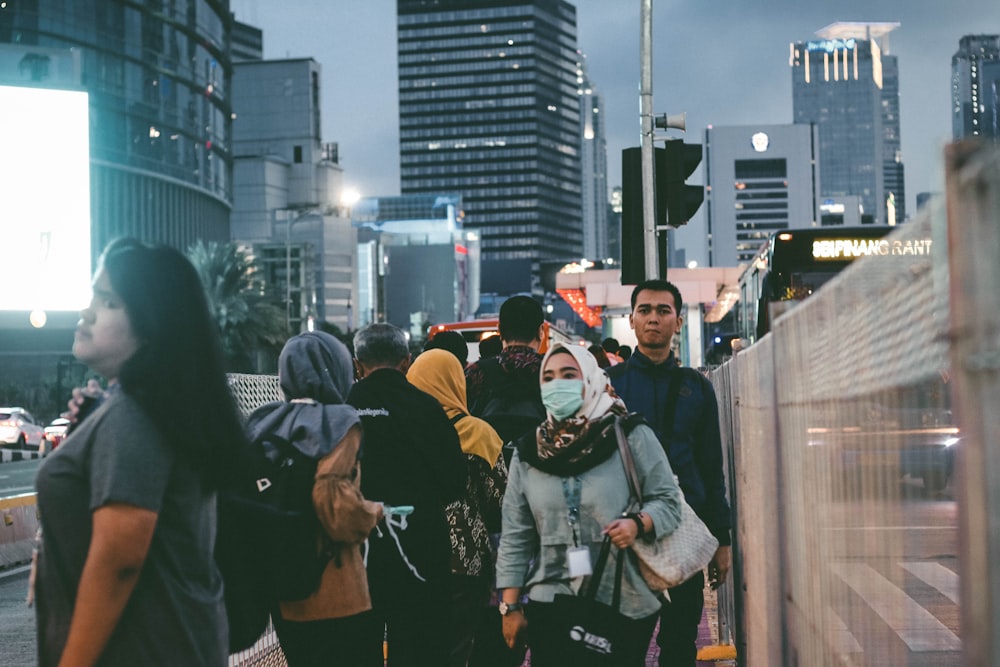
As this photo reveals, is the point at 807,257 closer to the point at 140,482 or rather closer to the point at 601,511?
the point at 601,511

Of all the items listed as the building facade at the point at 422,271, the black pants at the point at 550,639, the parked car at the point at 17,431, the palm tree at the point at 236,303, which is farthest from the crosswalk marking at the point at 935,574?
the building facade at the point at 422,271

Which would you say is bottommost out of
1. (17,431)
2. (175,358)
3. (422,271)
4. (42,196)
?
(17,431)

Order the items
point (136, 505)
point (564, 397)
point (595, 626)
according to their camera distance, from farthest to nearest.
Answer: point (564, 397)
point (595, 626)
point (136, 505)

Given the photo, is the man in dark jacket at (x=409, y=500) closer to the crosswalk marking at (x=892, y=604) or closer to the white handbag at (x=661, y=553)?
the white handbag at (x=661, y=553)

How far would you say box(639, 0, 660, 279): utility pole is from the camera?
1140cm

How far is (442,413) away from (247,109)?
149 metres

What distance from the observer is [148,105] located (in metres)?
78.4

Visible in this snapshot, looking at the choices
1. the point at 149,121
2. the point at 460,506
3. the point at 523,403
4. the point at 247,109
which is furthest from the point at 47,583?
the point at 247,109

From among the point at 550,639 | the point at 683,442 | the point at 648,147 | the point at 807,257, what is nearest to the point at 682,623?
the point at 683,442

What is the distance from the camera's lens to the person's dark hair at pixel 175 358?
112 inches

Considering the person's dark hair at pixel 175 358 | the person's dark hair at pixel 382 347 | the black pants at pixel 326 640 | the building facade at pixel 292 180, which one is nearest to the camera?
the person's dark hair at pixel 175 358

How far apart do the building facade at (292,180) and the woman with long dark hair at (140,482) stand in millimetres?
114950

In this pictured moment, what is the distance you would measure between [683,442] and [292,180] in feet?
456

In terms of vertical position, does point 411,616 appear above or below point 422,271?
below
